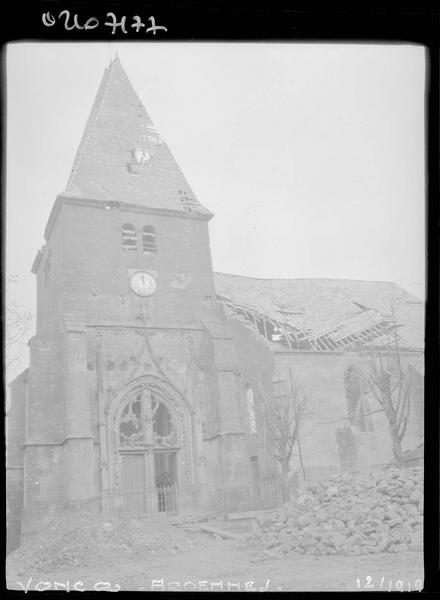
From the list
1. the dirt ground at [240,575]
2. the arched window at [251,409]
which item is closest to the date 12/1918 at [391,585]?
the dirt ground at [240,575]

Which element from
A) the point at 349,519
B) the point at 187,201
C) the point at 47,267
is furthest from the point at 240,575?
the point at 187,201

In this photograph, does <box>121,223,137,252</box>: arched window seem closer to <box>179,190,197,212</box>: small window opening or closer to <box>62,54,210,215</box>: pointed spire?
<box>62,54,210,215</box>: pointed spire

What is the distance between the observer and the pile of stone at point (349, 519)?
51.0ft

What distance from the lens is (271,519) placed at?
18.9m

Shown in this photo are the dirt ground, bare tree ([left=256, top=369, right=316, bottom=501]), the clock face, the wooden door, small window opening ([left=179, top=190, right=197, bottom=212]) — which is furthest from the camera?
small window opening ([left=179, top=190, right=197, bottom=212])

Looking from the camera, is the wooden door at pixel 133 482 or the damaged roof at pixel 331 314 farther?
the damaged roof at pixel 331 314

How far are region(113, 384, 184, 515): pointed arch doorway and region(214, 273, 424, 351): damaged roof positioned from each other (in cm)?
→ 548

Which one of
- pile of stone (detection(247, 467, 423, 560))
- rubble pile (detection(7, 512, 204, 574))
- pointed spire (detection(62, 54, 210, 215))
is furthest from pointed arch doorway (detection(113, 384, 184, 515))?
pointed spire (detection(62, 54, 210, 215))

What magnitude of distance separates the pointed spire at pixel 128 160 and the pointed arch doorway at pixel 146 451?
895 centimetres

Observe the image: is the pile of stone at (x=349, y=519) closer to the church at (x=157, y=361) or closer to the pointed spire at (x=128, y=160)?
the church at (x=157, y=361)

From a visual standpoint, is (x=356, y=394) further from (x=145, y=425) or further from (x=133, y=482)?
(x=133, y=482)

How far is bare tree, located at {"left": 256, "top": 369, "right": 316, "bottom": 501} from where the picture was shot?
2453 cm
